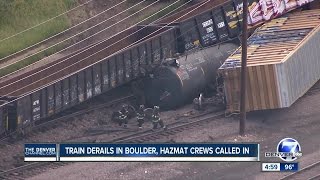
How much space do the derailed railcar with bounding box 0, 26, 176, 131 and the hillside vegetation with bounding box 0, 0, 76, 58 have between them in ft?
14.8

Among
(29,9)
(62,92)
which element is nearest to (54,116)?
(62,92)

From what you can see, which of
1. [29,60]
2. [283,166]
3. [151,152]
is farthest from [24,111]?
[283,166]

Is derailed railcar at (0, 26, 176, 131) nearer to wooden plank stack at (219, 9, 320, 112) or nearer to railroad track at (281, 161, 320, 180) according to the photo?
wooden plank stack at (219, 9, 320, 112)

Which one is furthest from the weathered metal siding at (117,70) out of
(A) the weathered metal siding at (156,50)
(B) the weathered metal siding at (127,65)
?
(A) the weathered metal siding at (156,50)

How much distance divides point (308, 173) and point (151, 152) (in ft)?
27.7

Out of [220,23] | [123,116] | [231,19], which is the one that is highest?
[231,19]

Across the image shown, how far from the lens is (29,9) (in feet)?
119

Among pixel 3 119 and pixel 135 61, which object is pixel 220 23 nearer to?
pixel 135 61

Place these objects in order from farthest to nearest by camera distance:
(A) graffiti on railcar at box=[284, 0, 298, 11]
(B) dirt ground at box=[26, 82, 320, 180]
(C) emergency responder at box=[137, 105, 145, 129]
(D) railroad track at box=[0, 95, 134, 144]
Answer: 1. (A) graffiti on railcar at box=[284, 0, 298, 11]
2. (C) emergency responder at box=[137, 105, 145, 129]
3. (D) railroad track at box=[0, 95, 134, 144]
4. (B) dirt ground at box=[26, 82, 320, 180]

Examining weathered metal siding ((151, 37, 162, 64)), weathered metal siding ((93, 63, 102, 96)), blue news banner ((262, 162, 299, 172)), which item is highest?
weathered metal siding ((151, 37, 162, 64))

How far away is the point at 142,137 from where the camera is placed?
87.7 feet

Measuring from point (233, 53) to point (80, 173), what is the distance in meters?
11.3

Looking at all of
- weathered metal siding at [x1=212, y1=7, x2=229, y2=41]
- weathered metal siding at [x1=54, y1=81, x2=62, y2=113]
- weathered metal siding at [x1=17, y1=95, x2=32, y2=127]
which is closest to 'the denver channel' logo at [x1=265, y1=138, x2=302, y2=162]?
weathered metal siding at [x1=17, y1=95, x2=32, y2=127]

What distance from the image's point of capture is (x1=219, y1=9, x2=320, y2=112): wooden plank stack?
28.2 meters
